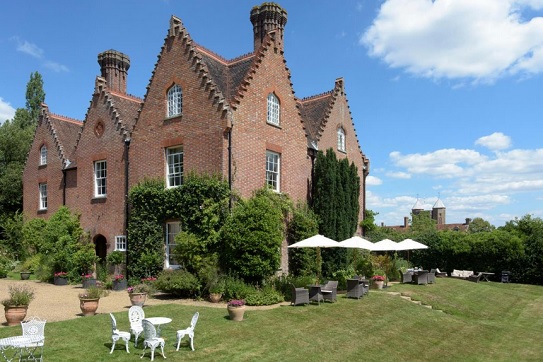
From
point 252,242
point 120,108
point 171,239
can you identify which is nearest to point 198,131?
point 171,239

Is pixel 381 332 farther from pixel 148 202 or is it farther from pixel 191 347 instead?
pixel 148 202

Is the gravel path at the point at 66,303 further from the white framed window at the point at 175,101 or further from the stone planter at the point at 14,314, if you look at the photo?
the white framed window at the point at 175,101

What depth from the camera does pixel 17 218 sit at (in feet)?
108

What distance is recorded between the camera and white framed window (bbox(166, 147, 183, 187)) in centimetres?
2125

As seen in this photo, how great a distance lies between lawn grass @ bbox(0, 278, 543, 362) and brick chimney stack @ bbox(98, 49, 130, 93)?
20494 millimetres

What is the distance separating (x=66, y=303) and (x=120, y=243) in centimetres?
683

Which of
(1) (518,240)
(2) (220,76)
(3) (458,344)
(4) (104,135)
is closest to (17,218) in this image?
(4) (104,135)

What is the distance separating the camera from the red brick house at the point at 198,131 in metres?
20.1

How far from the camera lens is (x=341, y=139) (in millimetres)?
29578

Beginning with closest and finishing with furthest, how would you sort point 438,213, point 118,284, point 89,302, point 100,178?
point 89,302
point 118,284
point 100,178
point 438,213

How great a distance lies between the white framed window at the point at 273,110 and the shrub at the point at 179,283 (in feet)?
28.7

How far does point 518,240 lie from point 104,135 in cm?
2908

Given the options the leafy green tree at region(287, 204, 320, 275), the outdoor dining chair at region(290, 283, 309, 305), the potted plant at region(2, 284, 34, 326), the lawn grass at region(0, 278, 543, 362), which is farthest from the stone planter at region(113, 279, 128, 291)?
the outdoor dining chair at region(290, 283, 309, 305)

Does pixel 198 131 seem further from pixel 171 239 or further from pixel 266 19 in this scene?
pixel 266 19
